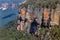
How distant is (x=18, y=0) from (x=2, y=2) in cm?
257

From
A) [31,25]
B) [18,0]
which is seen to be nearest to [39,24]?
[31,25]

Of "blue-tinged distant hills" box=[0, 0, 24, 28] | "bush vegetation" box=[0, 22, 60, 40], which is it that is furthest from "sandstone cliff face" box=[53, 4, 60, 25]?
"blue-tinged distant hills" box=[0, 0, 24, 28]

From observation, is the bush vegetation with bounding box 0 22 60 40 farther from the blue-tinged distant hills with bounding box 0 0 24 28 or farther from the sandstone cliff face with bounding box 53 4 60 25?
the blue-tinged distant hills with bounding box 0 0 24 28

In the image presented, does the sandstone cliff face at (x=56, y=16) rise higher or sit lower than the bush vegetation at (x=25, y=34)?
higher

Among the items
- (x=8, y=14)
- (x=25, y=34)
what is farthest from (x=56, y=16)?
(x=8, y=14)

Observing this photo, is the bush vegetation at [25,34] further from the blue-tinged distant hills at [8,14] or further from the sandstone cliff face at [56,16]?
the blue-tinged distant hills at [8,14]

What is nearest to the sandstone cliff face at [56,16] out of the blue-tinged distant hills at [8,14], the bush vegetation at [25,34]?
the bush vegetation at [25,34]

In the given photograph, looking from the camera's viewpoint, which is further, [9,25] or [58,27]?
[9,25]

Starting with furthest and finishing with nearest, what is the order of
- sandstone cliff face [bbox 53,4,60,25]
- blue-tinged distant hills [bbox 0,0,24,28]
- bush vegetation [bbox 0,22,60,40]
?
blue-tinged distant hills [bbox 0,0,24,28] < sandstone cliff face [bbox 53,4,60,25] < bush vegetation [bbox 0,22,60,40]

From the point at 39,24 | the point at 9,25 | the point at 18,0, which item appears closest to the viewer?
the point at 39,24

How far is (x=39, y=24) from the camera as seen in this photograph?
1468 inches

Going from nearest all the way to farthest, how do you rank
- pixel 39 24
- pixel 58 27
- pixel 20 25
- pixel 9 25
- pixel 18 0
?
pixel 58 27 → pixel 39 24 → pixel 20 25 → pixel 9 25 → pixel 18 0

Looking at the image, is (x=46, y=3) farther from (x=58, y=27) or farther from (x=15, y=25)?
(x=15, y=25)

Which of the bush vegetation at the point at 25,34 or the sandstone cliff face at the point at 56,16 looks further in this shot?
the sandstone cliff face at the point at 56,16
